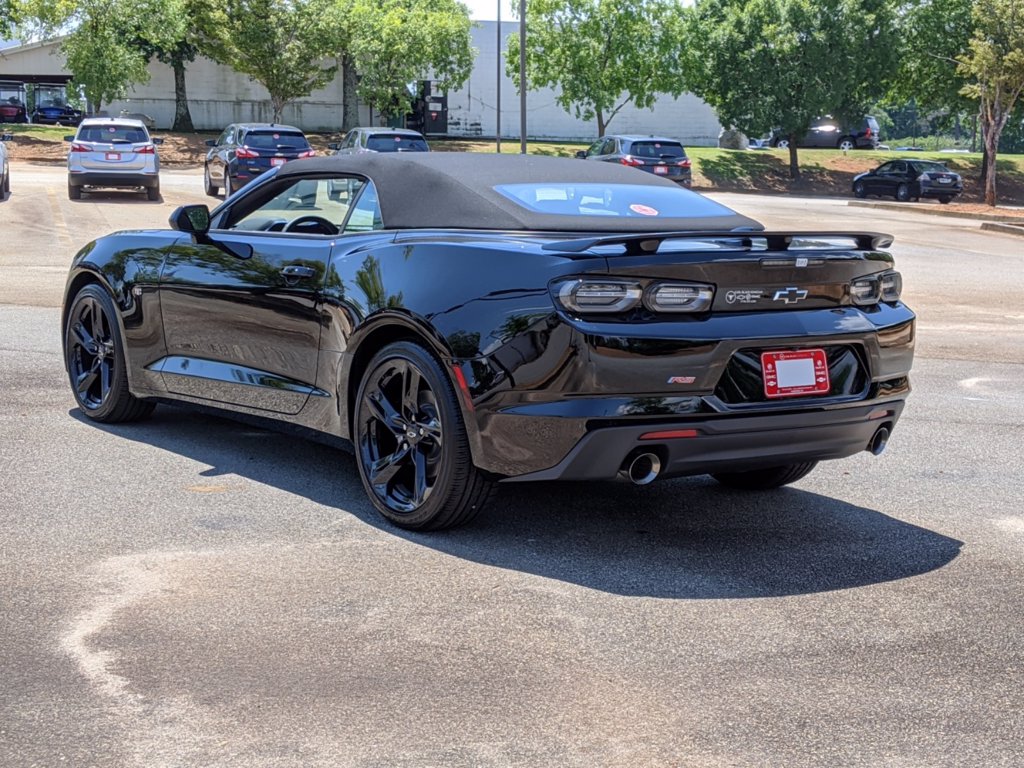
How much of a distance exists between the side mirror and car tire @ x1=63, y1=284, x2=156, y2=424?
0.79 metres

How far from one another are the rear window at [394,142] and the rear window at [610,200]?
80.4ft

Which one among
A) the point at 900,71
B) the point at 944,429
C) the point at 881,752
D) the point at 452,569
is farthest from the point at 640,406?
the point at 900,71

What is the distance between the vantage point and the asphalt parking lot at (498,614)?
3.57 meters

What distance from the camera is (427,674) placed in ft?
13.1

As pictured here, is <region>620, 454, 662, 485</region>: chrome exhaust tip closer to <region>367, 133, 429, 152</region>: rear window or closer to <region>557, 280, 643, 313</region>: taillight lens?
<region>557, 280, 643, 313</region>: taillight lens

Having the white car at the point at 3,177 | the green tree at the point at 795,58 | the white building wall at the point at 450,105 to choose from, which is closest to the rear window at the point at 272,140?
the white car at the point at 3,177

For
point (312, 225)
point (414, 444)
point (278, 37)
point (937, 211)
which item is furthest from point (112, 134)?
point (278, 37)

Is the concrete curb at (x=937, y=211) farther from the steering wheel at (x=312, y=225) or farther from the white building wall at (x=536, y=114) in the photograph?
the white building wall at (x=536, y=114)

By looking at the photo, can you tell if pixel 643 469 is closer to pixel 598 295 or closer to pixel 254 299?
pixel 598 295

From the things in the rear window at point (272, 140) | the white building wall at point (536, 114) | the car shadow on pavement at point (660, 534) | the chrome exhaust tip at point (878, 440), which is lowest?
the car shadow on pavement at point (660, 534)

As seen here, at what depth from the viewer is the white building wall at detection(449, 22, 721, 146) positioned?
218 ft

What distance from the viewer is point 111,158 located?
92.3ft

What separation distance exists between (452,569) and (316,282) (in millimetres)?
1515

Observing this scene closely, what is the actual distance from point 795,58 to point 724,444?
5018 cm
